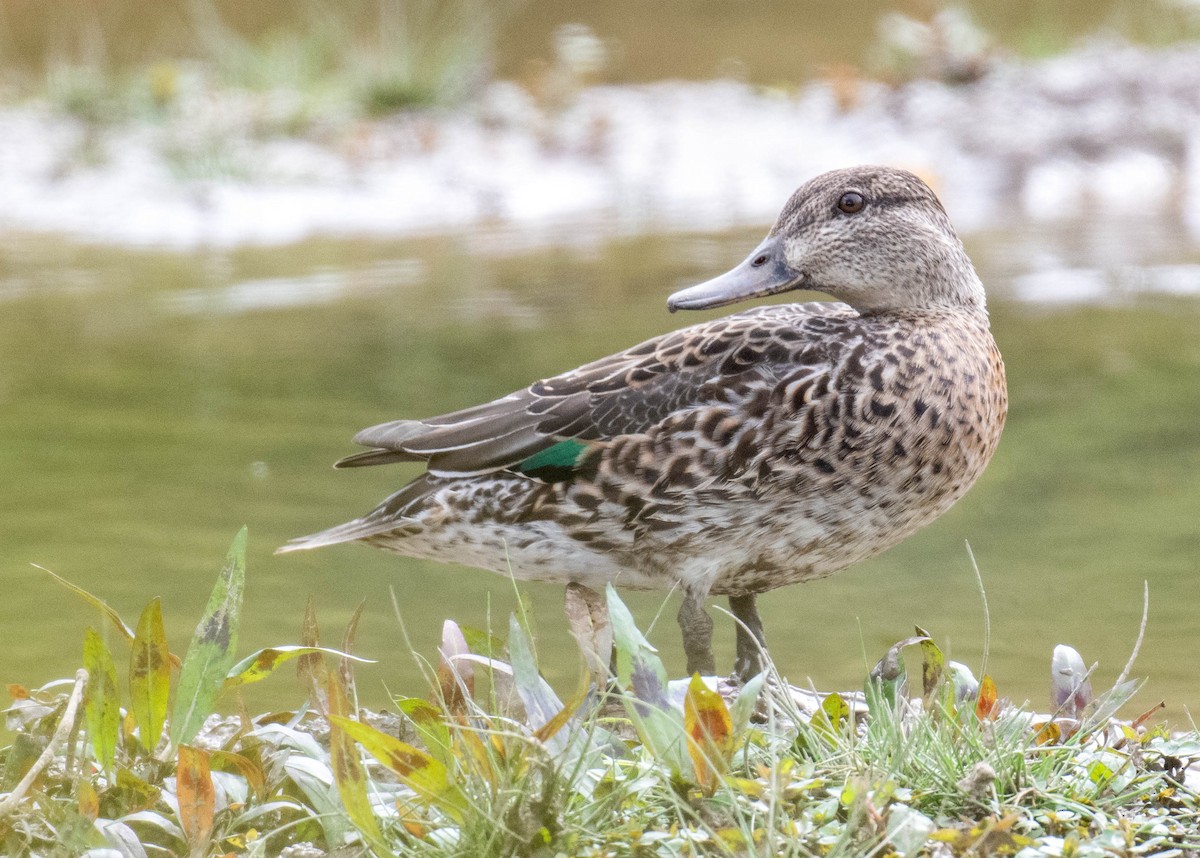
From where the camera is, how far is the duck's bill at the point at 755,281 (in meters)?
4.31

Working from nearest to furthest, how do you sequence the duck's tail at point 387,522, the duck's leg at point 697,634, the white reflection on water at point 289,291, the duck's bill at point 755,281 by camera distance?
1. the duck's leg at point 697,634
2. the duck's bill at point 755,281
3. the duck's tail at point 387,522
4. the white reflection on water at point 289,291

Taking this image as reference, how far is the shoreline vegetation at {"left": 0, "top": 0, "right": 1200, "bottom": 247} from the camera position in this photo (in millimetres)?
10312

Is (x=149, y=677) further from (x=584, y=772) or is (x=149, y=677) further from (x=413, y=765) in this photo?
(x=584, y=772)

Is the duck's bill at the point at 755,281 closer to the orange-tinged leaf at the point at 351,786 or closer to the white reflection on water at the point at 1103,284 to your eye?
the orange-tinged leaf at the point at 351,786

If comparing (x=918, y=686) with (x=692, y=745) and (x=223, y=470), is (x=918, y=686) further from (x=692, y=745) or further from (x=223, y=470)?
(x=223, y=470)

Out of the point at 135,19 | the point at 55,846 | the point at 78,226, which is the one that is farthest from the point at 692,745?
the point at 135,19

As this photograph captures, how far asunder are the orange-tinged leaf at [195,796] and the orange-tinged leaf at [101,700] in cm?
28

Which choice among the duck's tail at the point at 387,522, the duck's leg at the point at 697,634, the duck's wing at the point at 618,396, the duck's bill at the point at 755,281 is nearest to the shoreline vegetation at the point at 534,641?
the duck's leg at the point at 697,634

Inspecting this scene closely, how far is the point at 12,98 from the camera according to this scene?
12086 millimetres

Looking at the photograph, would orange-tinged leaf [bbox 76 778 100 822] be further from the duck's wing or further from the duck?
the duck's wing

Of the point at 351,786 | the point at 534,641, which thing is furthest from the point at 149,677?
the point at 534,641

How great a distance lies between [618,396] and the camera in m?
4.28

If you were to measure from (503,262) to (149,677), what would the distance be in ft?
20.2

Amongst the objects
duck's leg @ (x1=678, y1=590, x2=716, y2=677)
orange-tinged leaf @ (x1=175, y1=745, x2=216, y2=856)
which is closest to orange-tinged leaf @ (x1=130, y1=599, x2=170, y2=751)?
orange-tinged leaf @ (x1=175, y1=745, x2=216, y2=856)
